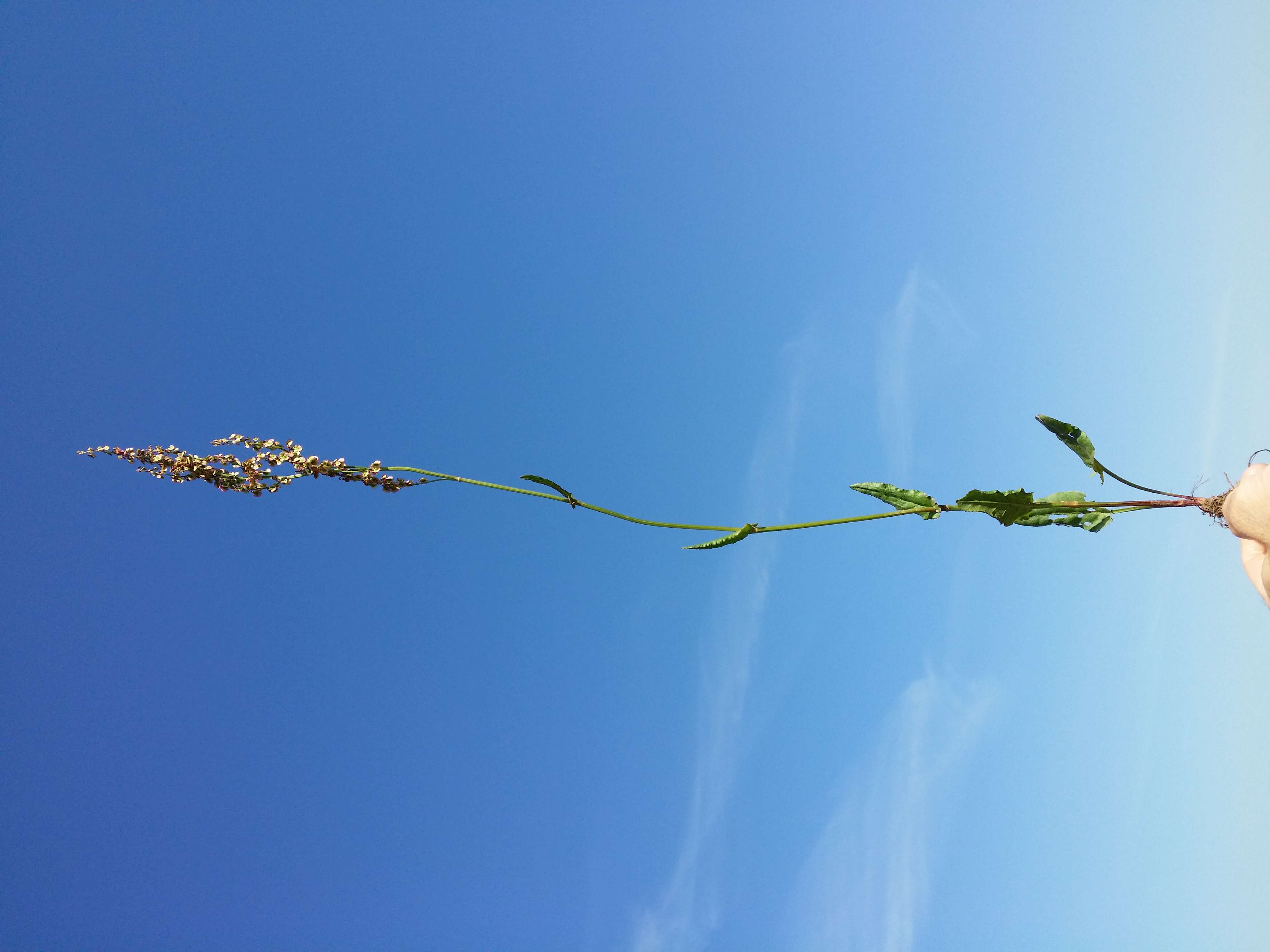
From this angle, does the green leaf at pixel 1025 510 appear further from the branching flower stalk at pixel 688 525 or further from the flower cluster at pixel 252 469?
the flower cluster at pixel 252 469

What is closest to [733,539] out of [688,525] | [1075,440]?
[688,525]

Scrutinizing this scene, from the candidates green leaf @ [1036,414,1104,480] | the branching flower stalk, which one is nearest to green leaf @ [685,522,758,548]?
the branching flower stalk

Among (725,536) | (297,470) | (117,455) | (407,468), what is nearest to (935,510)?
(725,536)

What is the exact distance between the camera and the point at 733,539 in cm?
304

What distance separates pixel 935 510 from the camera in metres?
3.22

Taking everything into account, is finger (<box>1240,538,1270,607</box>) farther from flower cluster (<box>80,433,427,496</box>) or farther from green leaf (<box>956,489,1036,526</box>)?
flower cluster (<box>80,433,427,496</box>)

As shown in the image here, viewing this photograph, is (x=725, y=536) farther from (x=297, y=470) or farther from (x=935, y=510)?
(x=297, y=470)

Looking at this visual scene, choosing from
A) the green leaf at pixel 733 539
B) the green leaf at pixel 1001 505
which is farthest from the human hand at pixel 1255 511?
the green leaf at pixel 733 539

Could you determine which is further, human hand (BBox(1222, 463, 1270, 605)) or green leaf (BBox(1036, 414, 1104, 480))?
green leaf (BBox(1036, 414, 1104, 480))

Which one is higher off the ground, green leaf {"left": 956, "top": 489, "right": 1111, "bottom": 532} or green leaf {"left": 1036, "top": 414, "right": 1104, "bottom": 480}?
green leaf {"left": 1036, "top": 414, "right": 1104, "bottom": 480}

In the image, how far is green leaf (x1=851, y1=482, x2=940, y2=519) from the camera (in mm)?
3270

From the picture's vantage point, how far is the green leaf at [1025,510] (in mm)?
3189

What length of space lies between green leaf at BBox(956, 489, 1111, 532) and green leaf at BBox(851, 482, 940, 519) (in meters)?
0.14

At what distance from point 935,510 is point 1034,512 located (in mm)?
471
